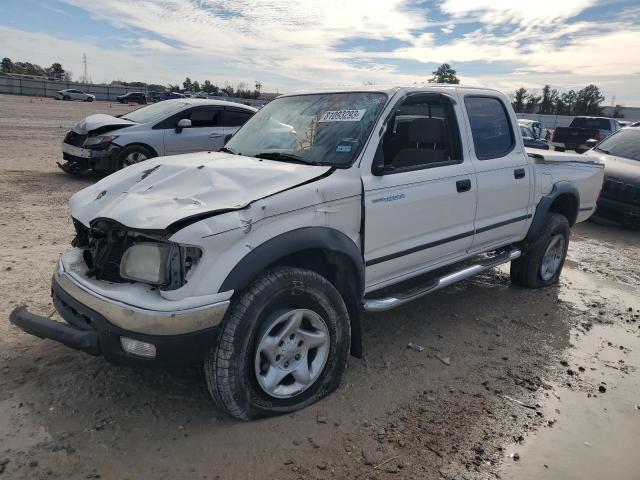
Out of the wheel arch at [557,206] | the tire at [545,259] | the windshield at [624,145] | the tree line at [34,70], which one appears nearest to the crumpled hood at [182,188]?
the wheel arch at [557,206]

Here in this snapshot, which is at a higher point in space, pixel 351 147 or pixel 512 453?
pixel 351 147

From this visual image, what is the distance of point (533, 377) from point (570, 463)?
936 mm

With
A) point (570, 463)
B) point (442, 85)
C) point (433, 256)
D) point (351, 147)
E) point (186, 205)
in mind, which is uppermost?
point (442, 85)

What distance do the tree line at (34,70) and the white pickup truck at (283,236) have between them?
9813 cm

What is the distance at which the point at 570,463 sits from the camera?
289 centimetres

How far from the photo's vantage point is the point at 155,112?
1001 cm

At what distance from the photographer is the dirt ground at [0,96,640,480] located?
2.70 meters

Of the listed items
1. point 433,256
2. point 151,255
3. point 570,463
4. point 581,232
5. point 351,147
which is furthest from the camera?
point 581,232

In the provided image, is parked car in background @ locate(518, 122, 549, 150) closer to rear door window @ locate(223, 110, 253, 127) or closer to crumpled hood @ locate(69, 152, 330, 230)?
crumpled hood @ locate(69, 152, 330, 230)

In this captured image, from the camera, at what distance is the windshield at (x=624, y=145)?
9539mm

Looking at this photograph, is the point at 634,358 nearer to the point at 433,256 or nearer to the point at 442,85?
the point at 433,256

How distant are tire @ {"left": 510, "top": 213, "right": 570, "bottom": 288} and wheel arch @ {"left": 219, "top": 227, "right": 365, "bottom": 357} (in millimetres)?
2752

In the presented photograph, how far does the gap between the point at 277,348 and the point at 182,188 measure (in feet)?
3.60

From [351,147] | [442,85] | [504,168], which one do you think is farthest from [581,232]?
[351,147]
